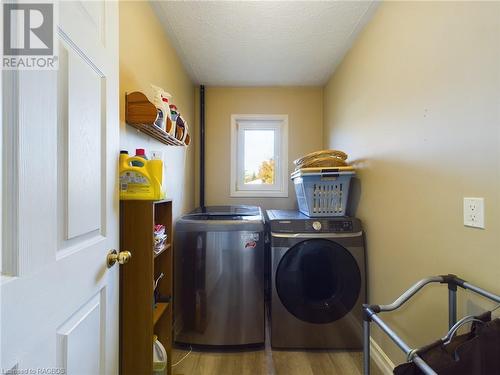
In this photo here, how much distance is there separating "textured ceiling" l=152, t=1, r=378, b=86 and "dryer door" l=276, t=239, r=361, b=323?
1.54m

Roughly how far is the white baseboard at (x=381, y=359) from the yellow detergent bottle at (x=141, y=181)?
1.64 meters

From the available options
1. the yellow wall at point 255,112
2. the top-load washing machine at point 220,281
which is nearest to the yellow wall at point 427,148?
the top-load washing machine at point 220,281

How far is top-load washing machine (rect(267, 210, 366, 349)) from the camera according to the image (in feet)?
5.68

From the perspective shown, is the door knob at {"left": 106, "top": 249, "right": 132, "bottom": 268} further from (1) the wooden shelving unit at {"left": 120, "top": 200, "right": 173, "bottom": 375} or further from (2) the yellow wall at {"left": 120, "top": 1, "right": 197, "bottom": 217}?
(2) the yellow wall at {"left": 120, "top": 1, "right": 197, "bottom": 217}

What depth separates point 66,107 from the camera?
675mm

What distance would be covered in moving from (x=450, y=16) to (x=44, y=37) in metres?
1.44

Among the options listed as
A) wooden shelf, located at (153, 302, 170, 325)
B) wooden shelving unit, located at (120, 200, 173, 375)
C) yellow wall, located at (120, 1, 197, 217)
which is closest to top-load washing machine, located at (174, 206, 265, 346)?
wooden shelf, located at (153, 302, 170, 325)

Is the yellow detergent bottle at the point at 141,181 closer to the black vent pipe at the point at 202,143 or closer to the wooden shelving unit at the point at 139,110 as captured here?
the wooden shelving unit at the point at 139,110

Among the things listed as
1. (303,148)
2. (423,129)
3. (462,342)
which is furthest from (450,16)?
(303,148)

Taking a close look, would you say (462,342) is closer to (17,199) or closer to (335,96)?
(17,199)

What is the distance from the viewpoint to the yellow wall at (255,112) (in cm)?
282

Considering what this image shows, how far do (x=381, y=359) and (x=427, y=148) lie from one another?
4.33 ft

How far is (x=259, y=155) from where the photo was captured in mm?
2941

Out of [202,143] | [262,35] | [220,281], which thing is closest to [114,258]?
[220,281]
